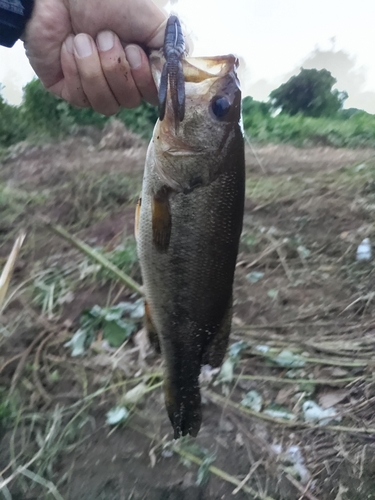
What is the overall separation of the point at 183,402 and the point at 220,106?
2.17ft

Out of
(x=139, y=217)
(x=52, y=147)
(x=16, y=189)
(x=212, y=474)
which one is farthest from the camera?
(x=52, y=147)

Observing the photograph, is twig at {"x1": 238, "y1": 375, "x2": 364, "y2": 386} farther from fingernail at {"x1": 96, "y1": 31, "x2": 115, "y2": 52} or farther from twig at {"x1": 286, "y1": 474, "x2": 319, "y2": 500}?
fingernail at {"x1": 96, "y1": 31, "x2": 115, "y2": 52}

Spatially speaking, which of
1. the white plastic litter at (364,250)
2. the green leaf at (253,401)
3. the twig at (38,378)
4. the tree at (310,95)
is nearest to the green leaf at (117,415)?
the twig at (38,378)

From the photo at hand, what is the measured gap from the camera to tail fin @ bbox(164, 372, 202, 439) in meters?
1.07

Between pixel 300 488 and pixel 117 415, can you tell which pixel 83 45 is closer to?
pixel 117 415

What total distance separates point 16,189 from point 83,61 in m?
2.69

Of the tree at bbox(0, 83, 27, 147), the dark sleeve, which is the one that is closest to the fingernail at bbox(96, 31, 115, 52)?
the dark sleeve

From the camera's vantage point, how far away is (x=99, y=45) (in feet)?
3.14

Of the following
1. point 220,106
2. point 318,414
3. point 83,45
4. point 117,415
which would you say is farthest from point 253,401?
point 83,45

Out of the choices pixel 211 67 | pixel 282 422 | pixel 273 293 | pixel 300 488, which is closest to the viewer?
pixel 211 67

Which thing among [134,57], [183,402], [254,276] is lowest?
[254,276]

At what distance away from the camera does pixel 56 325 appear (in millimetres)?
1921

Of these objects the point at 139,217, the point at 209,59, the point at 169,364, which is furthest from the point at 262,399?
the point at 209,59

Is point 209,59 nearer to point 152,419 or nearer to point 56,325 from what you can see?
point 152,419
